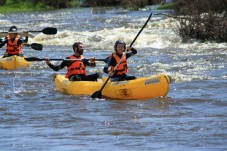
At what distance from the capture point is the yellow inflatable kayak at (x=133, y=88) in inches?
427

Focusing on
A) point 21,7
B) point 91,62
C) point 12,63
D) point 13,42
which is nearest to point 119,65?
point 91,62

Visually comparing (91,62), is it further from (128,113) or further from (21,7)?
(21,7)

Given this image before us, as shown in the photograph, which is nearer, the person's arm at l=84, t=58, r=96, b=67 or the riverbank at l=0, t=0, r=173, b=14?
the person's arm at l=84, t=58, r=96, b=67

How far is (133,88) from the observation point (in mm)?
11016

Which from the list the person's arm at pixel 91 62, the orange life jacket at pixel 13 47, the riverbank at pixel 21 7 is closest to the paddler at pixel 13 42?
the orange life jacket at pixel 13 47

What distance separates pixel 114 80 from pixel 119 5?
46266mm

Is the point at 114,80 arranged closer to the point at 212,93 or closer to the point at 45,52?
the point at 212,93

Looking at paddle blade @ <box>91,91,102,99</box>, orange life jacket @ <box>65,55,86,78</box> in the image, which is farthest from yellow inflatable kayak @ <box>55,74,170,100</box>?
orange life jacket @ <box>65,55,86,78</box>

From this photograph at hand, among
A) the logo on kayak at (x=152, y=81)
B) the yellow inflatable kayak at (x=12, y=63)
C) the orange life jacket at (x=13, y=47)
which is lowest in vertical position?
the yellow inflatable kayak at (x=12, y=63)

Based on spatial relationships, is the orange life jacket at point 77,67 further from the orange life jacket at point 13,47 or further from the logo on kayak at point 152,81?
the orange life jacket at point 13,47

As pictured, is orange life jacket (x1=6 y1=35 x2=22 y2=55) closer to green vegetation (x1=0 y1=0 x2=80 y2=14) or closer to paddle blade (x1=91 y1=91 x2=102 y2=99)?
paddle blade (x1=91 y1=91 x2=102 y2=99)

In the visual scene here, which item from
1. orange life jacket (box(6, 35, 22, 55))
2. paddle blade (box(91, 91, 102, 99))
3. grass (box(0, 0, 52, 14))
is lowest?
grass (box(0, 0, 52, 14))

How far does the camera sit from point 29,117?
31.3 ft

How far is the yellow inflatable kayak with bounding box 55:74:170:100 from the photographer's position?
427 inches
